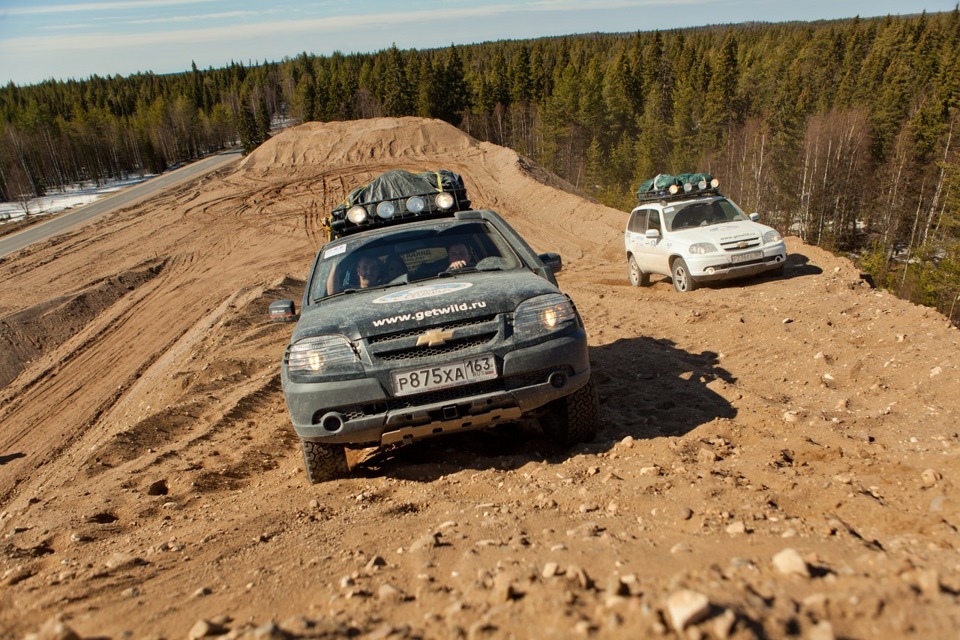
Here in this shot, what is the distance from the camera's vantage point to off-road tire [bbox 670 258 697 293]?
40.1 ft

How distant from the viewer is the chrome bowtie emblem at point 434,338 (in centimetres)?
444

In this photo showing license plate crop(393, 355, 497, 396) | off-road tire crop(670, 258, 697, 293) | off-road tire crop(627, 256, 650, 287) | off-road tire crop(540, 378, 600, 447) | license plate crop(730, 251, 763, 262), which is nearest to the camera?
license plate crop(393, 355, 497, 396)

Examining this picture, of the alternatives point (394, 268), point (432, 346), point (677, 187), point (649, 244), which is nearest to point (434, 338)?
point (432, 346)

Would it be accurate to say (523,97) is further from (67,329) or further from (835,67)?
(67,329)

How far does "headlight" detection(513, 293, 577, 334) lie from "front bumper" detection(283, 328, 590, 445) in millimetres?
132

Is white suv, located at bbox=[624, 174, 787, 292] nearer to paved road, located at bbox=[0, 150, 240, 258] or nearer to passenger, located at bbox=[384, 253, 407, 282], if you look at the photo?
passenger, located at bbox=[384, 253, 407, 282]

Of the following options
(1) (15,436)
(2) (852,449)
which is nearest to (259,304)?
(1) (15,436)

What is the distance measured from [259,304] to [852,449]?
37.2ft

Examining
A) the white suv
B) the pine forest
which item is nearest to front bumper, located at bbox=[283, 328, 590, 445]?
the white suv

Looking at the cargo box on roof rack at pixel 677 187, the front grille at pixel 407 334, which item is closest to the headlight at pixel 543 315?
the front grille at pixel 407 334

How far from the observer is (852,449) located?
15.1 feet

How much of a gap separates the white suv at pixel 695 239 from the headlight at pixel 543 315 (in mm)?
7934

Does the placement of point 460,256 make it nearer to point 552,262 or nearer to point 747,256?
point 552,262

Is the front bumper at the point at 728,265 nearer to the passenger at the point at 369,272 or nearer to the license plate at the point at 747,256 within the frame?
the license plate at the point at 747,256
